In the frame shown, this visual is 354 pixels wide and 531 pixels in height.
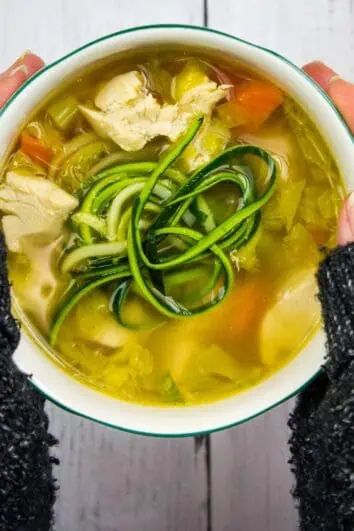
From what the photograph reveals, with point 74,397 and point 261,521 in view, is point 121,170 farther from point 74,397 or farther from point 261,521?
point 261,521

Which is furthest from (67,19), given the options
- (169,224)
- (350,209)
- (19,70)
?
(350,209)

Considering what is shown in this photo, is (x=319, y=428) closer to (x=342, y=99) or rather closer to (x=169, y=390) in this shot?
(x=169, y=390)

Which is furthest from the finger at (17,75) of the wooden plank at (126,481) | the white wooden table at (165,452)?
the wooden plank at (126,481)

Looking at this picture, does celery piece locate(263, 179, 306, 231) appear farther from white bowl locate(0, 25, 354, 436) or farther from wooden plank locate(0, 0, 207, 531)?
wooden plank locate(0, 0, 207, 531)

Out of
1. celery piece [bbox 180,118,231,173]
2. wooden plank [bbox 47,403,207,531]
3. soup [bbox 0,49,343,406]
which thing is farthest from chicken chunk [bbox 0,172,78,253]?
wooden plank [bbox 47,403,207,531]

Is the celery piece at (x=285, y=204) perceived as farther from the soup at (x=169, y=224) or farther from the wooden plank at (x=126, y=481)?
the wooden plank at (x=126, y=481)
